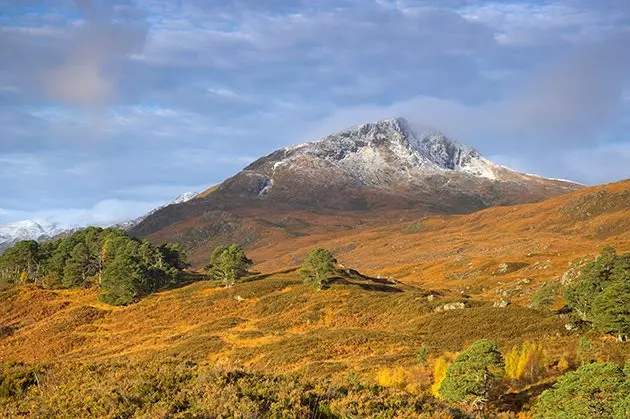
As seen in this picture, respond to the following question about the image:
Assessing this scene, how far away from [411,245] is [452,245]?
80.6 feet

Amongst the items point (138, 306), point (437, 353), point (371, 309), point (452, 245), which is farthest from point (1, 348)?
point (452, 245)

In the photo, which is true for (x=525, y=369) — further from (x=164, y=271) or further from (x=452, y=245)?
(x=452, y=245)

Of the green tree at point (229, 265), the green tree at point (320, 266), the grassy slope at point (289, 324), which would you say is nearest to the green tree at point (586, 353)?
the grassy slope at point (289, 324)

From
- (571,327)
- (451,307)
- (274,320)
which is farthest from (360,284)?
(571,327)

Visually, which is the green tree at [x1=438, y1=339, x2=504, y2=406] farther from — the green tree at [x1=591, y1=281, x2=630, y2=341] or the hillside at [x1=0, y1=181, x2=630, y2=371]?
the green tree at [x1=591, y1=281, x2=630, y2=341]

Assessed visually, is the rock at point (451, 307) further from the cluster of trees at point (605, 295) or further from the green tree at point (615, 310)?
the green tree at point (615, 310)

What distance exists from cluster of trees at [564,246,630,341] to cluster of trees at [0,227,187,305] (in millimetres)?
62931

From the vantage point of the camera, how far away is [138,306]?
241 feet

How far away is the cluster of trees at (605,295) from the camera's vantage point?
33.2 meters

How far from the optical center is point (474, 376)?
22.7 metres

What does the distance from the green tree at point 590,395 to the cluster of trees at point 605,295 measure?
17.1 m

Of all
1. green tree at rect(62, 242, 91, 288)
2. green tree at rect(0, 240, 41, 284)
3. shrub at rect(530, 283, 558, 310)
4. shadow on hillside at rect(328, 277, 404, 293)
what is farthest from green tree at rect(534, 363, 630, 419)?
green tree at rect(0, 240, 41, 284)

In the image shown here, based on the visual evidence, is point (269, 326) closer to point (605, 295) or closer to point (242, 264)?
point (242, 264)

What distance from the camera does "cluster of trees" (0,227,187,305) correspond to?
77.2m
